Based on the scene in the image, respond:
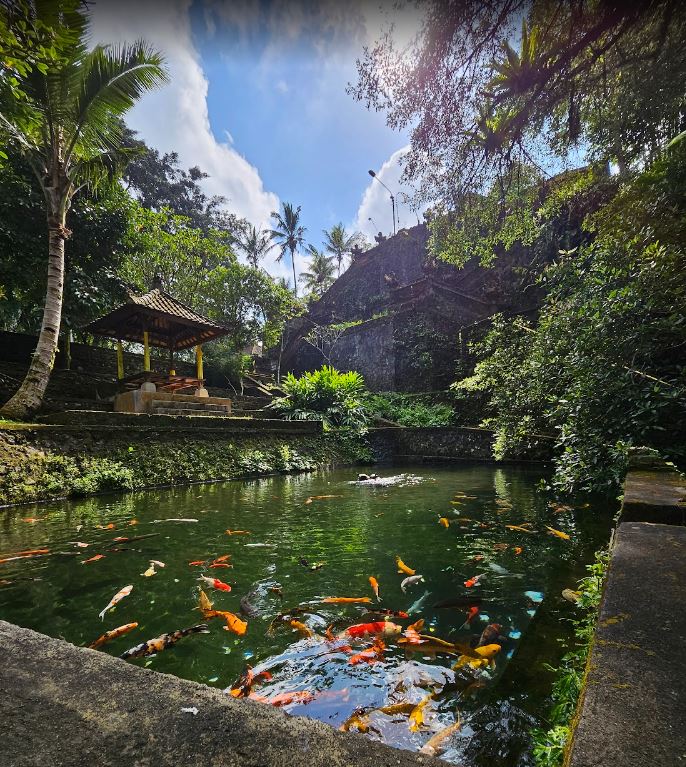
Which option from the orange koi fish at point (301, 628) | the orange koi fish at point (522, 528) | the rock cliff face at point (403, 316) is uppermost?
the rock cliff face at point (403, 316)

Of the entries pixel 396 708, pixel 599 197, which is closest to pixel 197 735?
pixel 396 708

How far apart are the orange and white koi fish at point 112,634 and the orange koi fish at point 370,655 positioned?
43.6 inches

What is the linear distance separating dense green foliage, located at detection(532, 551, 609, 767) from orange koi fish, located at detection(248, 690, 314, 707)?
2.40 feet

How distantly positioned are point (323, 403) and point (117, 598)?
36.2 ft

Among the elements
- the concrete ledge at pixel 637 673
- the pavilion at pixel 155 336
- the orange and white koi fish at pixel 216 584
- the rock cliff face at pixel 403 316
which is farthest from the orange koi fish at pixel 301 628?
the rock cliff face at pixel 403 316

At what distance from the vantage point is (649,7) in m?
3.82

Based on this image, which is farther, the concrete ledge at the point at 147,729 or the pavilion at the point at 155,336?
the pavilion at the point at 155,336

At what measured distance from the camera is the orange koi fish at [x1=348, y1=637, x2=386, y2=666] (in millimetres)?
1608

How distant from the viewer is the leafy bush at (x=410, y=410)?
14493 mm

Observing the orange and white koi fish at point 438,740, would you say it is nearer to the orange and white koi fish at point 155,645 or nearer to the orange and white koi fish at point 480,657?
the orange and white koi fish at point 480,657

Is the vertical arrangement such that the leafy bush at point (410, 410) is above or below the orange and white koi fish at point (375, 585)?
above

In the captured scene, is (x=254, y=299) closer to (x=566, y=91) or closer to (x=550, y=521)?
(x=566, y=91)

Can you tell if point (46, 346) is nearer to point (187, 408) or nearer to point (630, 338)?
point (187, 408)

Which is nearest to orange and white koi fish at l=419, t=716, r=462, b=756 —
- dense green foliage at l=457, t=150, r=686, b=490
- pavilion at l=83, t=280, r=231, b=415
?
dense green foliage at l=457, t=150, r=686, b=490
